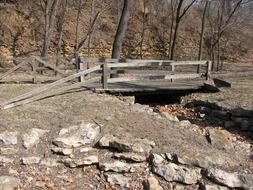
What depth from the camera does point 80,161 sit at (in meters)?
7.79

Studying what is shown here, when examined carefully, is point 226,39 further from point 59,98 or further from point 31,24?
point 59,98

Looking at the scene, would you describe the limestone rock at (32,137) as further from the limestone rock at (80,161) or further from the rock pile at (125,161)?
the limestone rock at (80,161)

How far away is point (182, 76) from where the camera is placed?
14.5 metres

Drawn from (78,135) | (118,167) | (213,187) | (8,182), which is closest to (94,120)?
(78,135)

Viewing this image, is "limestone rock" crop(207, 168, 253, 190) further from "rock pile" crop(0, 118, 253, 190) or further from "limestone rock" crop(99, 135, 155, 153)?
"limestone rock" crop(99, 135, 155, 153)

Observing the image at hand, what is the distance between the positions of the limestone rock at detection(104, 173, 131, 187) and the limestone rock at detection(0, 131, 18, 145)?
6.78 ft

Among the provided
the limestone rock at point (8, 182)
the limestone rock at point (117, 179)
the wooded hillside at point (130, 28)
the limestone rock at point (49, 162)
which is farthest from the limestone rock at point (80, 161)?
the wooded hillside at point (130, 28)

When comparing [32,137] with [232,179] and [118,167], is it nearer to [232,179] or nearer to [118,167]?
[118,167]

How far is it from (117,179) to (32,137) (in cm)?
206

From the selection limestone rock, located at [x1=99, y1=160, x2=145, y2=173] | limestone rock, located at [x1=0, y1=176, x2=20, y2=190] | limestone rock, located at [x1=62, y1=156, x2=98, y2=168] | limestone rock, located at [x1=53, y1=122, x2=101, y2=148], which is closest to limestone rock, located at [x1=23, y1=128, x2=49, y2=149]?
limestone rock, located at [x1=53, y1=122, x2=101, y2=148]

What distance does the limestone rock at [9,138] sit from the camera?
8.16 metres

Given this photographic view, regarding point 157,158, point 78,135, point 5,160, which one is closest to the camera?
point 5,160

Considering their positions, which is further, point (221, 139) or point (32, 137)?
point (221, 139)

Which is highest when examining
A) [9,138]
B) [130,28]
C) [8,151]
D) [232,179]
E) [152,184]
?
[130,28]
